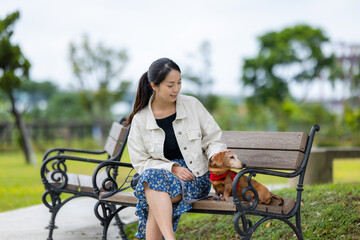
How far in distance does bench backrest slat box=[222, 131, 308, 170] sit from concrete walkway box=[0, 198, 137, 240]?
1.65 metres

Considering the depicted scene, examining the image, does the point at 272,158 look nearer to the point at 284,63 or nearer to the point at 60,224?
the point at 60,224

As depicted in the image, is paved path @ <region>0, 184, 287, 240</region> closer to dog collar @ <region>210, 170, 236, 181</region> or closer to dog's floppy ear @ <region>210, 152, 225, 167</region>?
dog collar @ <region>210, 170, 236, 181</region>

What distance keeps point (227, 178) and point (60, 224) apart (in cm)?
262

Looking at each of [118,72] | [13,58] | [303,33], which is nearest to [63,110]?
[118,72]

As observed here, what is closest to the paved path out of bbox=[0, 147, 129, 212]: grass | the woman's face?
bbox=[0, 147, 129, 212]: grass

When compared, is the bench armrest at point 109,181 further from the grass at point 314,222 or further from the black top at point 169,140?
the grass at point 314,222

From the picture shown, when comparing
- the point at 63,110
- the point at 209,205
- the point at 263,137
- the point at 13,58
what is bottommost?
the point at 63,110

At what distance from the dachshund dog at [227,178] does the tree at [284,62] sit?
4279 centimetres

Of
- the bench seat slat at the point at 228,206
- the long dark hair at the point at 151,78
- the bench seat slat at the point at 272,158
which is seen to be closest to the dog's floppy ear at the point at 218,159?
the bench seat slat at the point at 228,206

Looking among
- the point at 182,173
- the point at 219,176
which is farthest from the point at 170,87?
the point at 219,176

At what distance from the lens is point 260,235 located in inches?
174

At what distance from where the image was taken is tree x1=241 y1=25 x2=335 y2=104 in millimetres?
45906

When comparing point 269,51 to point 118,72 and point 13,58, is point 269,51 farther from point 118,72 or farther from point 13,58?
point 13,58

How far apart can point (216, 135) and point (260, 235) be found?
4.02ft
